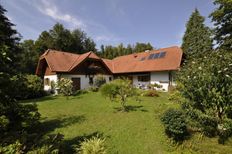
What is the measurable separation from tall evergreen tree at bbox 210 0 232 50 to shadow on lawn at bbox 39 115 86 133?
1869 cm

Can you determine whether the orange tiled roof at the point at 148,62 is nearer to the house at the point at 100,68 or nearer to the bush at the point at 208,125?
the house at the point at 100,68

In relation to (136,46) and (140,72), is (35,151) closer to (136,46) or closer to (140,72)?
(140,72)

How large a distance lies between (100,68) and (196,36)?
733 inches

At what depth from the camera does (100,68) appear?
88.0 feet

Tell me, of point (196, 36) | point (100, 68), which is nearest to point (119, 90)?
point (100, 68)

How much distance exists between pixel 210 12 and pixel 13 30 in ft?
88.4

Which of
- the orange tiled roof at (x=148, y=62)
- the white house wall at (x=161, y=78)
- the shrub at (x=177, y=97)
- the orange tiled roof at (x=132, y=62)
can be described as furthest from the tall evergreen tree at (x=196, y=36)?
the shrub at (x=177, y=97)

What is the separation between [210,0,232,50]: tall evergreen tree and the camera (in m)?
19.1

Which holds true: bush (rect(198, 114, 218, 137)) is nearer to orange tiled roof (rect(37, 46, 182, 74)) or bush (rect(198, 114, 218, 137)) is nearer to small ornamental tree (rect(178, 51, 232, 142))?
small ornamental tree (rect(178, 51, 232, 142))

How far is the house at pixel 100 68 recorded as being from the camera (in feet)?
74.2

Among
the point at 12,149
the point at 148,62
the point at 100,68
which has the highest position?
the point at 148,62

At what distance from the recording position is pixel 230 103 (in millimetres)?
5961

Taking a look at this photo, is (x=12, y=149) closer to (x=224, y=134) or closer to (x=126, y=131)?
(x=126, y=131)

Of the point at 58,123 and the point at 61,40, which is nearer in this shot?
the point at 58,123
